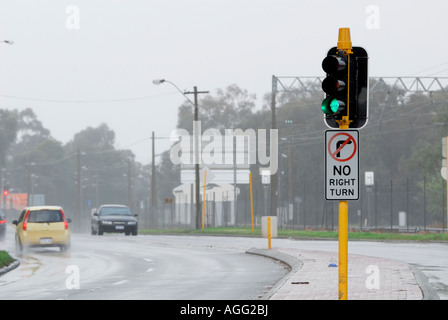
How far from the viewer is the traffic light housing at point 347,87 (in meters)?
13.1

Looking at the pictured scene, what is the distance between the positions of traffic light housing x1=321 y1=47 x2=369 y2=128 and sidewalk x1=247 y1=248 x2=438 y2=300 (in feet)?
11.5

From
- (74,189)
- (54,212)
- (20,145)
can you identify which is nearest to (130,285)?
(54,212)

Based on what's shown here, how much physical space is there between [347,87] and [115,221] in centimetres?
4099

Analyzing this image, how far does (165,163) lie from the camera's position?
5591 inches

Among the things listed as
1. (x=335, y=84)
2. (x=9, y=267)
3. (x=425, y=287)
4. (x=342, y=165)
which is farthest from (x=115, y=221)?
(x=335, y=84)

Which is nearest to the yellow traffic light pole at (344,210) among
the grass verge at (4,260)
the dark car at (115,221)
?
the grass verge at (4,260)

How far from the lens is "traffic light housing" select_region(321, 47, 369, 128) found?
13.1 m

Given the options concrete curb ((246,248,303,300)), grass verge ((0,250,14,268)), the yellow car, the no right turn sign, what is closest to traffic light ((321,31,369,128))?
the no right turn sign

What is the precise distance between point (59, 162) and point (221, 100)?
138 feet

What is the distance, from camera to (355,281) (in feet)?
61.8

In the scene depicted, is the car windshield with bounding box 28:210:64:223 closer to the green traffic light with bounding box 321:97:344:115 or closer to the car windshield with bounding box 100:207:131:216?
the car windshield with bounding box 100:207:131:216

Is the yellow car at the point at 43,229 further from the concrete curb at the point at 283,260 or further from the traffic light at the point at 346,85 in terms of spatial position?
the traffic light at the point at 346,85

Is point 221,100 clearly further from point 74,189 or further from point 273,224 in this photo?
point 273,224

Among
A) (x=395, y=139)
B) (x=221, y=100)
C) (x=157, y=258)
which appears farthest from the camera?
(x=221, y=100)
